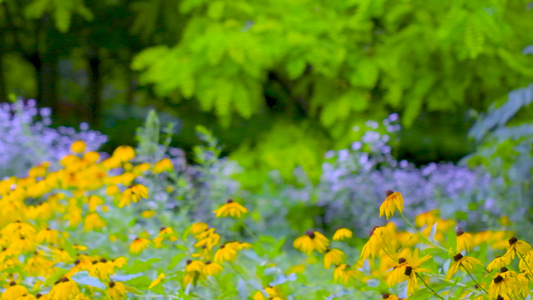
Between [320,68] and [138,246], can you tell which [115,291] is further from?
[320,68]

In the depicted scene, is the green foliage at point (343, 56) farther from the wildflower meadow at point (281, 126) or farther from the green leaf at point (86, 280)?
the green leaf at point (86, 280)

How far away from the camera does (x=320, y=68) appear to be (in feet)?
11.1

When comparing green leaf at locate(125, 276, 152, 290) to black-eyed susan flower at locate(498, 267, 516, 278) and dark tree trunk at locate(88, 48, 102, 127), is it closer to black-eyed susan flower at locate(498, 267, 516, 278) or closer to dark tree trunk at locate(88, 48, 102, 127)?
black-eyed susan flower at locate(498, 267, 516, 278)

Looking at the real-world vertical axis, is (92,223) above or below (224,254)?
above

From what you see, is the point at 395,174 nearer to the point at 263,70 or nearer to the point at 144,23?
the point at 263,70

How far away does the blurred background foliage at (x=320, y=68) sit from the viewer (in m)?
3.43

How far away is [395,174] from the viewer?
3514 millimetres

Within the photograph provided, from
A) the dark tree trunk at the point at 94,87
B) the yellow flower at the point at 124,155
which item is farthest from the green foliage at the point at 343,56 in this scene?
the dark tree trunk at the point at 94,87

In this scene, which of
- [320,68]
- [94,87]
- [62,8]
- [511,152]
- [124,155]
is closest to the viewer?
[124,155]

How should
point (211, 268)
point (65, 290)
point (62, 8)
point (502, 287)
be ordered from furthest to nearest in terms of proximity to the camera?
point (62, 8)
point (211, 268)
point (65, 290)
point (502, 287)

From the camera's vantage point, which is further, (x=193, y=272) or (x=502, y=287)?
(x=193, y=272)

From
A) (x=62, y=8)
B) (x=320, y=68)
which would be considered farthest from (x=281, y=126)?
(x=62, y=8)

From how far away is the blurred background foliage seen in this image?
3434 millimetres

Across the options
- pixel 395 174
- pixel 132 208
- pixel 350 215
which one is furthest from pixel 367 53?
pixel 132 208
